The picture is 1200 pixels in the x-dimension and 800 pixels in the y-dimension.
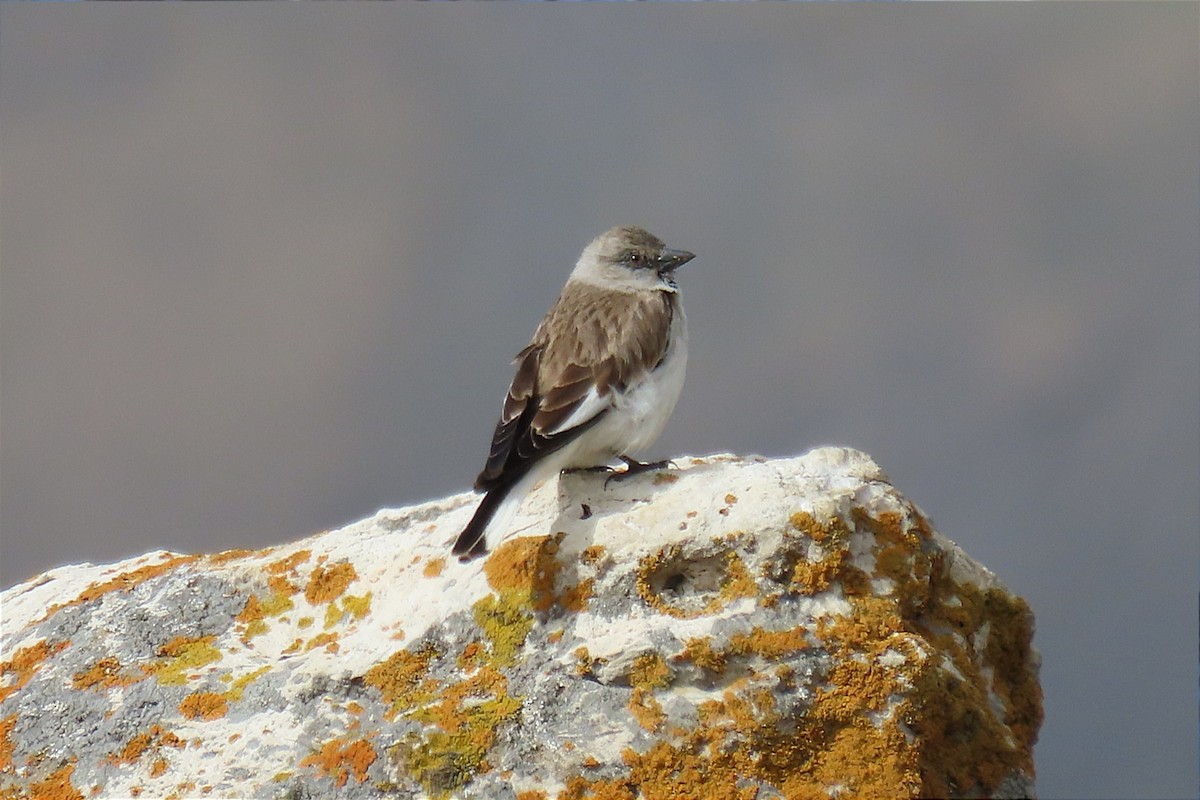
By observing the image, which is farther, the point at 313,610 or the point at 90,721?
Result: the point at 313,610

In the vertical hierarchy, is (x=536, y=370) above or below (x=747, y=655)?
above

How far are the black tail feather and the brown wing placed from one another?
0.12 metres

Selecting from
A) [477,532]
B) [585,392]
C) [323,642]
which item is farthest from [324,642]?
[585,392]

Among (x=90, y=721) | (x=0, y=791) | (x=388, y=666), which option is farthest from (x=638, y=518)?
(x=0, y=791)

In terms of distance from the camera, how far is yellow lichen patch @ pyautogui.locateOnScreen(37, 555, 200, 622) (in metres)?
4.88

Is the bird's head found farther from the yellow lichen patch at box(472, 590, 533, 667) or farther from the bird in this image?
the yellow lichen patch at box(472, 590, 533, 667)

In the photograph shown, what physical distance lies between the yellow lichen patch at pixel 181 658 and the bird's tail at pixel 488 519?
2.87 feet

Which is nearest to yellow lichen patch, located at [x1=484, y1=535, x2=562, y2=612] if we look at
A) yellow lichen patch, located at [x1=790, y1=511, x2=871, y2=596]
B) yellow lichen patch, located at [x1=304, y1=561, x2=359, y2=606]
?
yellow lichen patch, located at [x1=304, y1=561, x2=359, y2=606]

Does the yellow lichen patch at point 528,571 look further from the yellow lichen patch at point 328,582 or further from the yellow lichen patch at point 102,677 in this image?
the yellow lichen patch at point 102,677

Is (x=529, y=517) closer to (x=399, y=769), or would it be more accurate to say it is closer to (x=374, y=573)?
(x=374, y=573)

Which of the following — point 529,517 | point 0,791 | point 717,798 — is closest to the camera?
point 717,798

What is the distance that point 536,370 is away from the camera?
5582 millimetres

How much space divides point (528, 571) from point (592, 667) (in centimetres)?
44

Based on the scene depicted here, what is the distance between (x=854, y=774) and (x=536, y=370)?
2.32 metres
